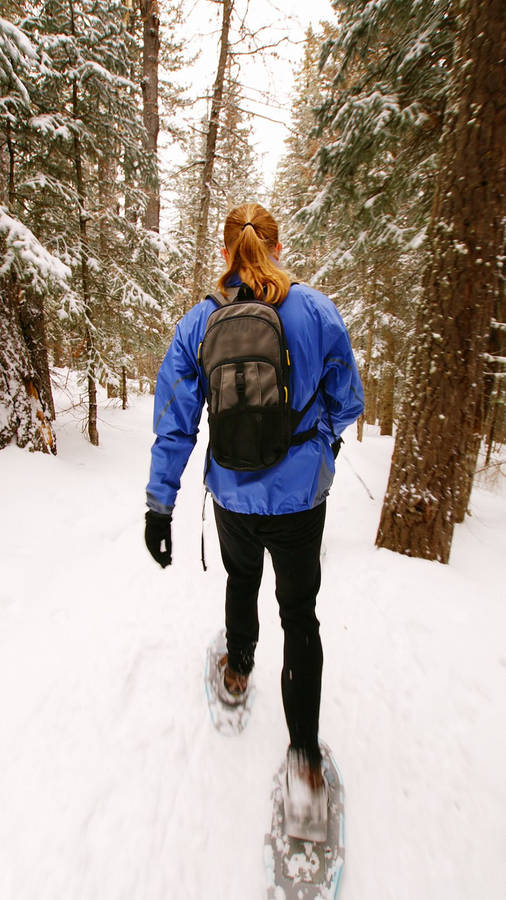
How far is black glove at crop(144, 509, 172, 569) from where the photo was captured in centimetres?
179

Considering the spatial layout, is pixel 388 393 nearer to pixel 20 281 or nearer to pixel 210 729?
pixel 20 281

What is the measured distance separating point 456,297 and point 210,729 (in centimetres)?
383

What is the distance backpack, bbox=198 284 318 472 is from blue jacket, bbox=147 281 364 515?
0.08 meters

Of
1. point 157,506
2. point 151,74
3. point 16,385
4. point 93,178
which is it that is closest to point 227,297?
point 157,506

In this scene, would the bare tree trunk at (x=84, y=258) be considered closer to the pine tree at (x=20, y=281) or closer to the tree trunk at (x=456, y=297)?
the pine tree at (x=20, y=281)

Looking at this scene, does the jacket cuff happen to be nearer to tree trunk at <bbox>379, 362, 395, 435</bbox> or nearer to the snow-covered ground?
the snow-covered ground

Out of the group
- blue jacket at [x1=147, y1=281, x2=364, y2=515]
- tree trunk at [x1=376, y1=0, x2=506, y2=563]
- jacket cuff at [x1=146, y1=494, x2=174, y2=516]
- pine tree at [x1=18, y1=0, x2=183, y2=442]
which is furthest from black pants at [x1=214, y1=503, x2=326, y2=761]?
pine tree at [x1=18, y1=0, x2=183, y2=442]

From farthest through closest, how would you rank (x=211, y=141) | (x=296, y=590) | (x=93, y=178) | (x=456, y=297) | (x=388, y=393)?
(x=388, y=393), (x=211, y=141), (x=93, y=178), (x=456, y=297), (x=296, y=590)

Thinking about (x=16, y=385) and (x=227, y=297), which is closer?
(x=227, y=297)

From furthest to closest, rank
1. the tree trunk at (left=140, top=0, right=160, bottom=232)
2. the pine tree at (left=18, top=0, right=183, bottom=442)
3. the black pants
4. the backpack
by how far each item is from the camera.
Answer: the tree trunk at (left=140, top=0, right=160, bottom=232) < the pine tree at (left=18, top=0, right=183, bottom=442) < the black pants < the backpack

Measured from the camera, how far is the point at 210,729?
210 centimetres

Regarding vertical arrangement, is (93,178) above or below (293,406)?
above

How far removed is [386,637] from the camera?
2.76 metres

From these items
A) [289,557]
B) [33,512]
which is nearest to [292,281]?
[289,557]
